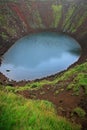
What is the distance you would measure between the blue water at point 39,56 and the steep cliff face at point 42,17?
4.23 metres

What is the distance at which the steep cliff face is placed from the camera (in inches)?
3033

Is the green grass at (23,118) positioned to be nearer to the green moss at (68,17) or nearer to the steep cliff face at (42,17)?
the steep cliff face at (42,17)

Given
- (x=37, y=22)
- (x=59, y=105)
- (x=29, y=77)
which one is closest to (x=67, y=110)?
(x=59, y=105)

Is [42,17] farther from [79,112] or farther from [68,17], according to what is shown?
[79,112]

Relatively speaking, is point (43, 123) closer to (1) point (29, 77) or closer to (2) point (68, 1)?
(1) point (29, 77)

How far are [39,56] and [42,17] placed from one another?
108ft

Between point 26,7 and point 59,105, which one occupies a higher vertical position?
point 26,7

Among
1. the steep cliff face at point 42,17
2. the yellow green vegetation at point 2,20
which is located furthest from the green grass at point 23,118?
the yellow green vegetation at point 2,20

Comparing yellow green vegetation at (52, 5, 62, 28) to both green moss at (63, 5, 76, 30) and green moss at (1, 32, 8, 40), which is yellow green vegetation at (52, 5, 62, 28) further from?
green moss at (1, 32, 8, 40)

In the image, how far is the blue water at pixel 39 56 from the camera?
1956 inches

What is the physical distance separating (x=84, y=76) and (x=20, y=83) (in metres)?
15.6

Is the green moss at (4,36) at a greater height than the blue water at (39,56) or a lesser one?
greater

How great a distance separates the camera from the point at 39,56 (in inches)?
2325

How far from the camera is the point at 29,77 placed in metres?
47.2
